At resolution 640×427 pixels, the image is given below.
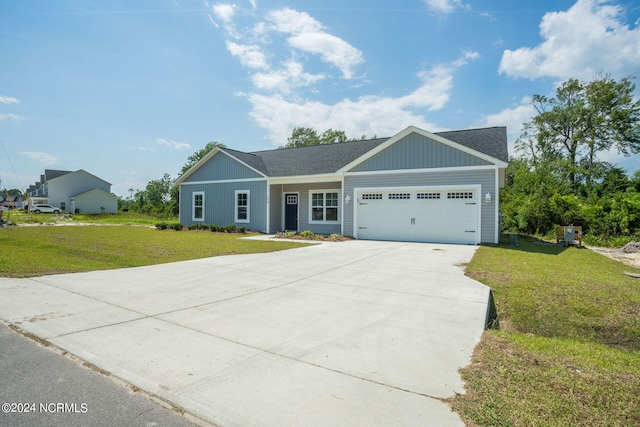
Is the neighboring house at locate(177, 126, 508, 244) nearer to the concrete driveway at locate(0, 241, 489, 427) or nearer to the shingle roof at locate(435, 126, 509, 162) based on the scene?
the shingle roof at locate(435, 126, 509, 162)

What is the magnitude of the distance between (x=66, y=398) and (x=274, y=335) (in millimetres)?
1960

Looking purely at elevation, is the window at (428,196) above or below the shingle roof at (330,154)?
below

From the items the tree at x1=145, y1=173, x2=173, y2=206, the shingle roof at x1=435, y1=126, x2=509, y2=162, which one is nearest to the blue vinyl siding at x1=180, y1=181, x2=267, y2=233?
the shingle roof at x1=435, y1=126, x2=509, y2=162

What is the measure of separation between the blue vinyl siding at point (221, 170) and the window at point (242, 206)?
1.02m

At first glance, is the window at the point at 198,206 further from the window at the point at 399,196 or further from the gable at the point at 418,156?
the window at the point at 399,196

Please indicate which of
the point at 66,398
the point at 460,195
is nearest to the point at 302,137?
the point at 460,195

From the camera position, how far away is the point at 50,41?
12.2 metres

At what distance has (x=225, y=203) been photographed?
2064 cm

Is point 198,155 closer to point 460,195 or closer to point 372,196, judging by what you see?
point 372,196

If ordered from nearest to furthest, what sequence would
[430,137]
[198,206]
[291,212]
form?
[430,137], [291,212], [198,206]

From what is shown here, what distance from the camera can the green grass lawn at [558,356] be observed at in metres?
2.36

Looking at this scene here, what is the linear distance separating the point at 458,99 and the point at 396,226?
9219mm

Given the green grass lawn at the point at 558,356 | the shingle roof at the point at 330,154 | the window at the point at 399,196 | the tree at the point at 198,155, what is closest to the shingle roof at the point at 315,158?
the shingle roof at the point at 330,154

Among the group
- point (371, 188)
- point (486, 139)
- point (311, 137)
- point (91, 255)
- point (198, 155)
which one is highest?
point (311, 137)
